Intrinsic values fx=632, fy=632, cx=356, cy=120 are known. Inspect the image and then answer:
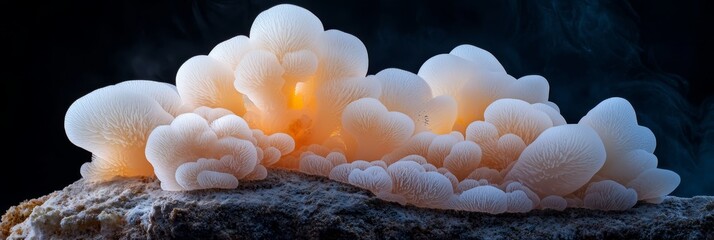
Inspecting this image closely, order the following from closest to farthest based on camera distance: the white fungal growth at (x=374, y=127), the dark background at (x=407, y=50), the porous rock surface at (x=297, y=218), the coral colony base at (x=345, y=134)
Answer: the porous rock surface at (x=297, y=218), the coral colony base at (x=345, y=134), the white fungal growth at (x=374, y=127), the dark background at (x=407, y=50)

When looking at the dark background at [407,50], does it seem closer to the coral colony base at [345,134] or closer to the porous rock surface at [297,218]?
the coral colony base at [345,134]

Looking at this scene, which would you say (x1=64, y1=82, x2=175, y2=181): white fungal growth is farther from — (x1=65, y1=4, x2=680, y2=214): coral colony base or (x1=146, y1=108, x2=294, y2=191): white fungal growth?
(x1=146, y1=108, x2=294, y2=191): white fungal growth

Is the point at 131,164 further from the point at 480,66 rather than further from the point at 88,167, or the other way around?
the point at 480,66

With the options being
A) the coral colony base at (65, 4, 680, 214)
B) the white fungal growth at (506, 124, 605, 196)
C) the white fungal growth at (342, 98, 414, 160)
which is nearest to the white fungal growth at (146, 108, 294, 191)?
the coral colony base at (65, 4, 680, 214)

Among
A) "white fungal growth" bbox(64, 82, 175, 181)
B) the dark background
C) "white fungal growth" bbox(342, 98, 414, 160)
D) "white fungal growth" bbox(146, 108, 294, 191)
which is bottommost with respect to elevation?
"white fungal growth" bbox(146, 108, 294, 191)

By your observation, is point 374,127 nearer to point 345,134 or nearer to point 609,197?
point 345,134

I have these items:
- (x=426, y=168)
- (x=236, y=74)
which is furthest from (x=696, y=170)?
(x=236, y=74)

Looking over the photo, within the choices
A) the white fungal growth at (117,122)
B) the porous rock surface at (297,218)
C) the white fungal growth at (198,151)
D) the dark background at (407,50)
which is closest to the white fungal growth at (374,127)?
the porous rock surface at (297,218)

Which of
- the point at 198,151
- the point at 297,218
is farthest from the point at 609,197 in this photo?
the point at 198,151
